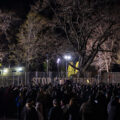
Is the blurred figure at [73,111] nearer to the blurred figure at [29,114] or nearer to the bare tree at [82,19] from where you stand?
the blurred figure at [29,114]

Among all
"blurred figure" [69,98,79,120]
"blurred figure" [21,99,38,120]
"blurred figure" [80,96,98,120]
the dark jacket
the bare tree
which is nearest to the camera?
"blurred figure" [80,96,98,120]

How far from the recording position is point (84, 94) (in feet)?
51.8

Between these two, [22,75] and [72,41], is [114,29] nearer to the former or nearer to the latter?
[72,41]

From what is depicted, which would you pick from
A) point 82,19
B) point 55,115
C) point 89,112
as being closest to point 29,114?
point 55,115

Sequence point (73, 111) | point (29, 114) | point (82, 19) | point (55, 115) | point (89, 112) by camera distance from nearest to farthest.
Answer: point (89, 112) → point (29, 114) → point (55, 115) → point (73, 111) → point (82, 19)

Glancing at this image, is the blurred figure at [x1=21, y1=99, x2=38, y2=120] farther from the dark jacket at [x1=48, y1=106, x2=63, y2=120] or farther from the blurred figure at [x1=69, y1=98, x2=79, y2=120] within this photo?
the blurred figure at [x1=69, y1=98, x2=79, y2=120]

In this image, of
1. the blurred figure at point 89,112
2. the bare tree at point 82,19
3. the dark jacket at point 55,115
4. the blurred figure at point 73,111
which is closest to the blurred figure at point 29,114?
the dark jacket at point 55,115

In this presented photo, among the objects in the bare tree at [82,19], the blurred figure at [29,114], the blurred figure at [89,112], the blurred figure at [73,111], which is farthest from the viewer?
the bare tree at [82,19]

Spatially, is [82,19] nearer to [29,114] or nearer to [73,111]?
[73,111]

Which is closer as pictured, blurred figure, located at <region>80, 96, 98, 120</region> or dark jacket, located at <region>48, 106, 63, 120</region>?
blurred figure, located at <region>80, 96, 98, 120</region>

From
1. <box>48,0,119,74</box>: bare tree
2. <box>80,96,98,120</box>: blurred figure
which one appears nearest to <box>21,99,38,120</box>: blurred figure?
<box>80,96,98,120</box>: blurred figure

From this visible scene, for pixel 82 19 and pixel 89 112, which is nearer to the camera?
pixel 89 112

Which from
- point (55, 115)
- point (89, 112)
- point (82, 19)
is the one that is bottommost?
point (55, 115)

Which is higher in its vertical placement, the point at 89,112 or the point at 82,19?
the point at 82,19
